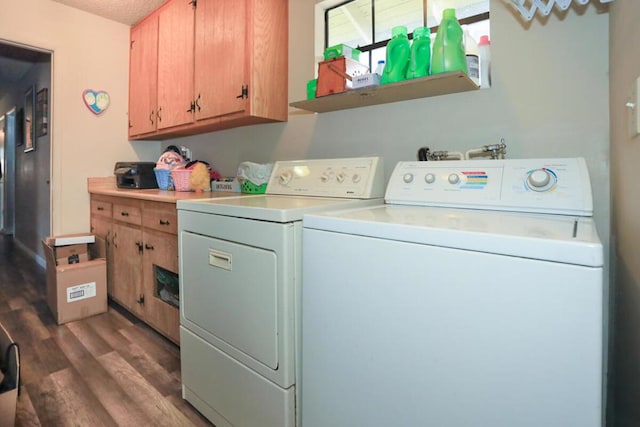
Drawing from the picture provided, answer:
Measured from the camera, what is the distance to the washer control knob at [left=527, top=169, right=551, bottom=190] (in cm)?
107

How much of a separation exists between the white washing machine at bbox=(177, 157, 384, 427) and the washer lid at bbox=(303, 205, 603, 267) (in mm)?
195

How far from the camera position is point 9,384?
3.52 ft

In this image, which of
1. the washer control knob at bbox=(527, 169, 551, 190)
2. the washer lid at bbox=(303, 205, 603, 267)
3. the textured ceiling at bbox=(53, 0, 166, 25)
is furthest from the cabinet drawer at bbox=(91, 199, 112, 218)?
the washer control knob at bbox=(527, 169, 551, 190)

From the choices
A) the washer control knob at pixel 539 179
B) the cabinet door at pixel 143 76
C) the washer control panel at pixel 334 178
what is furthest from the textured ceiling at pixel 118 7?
the washer control knob at pixel 539 179

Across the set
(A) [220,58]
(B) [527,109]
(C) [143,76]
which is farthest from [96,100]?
(B) [527,109]

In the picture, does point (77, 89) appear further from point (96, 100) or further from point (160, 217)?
point (160, 217)

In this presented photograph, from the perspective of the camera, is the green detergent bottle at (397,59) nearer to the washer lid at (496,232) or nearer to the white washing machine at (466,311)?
the white washing machine at (466,311)

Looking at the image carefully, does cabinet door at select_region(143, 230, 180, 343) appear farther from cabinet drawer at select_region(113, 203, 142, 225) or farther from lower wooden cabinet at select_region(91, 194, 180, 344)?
cabinet drawer at select_region(113, 203, 142, 225)

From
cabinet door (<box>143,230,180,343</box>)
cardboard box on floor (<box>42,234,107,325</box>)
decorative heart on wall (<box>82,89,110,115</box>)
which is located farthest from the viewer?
decorative heart on wall (<box>82,89,110,115</box>)

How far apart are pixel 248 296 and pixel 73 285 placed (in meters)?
1.86

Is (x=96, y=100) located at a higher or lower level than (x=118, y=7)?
lower

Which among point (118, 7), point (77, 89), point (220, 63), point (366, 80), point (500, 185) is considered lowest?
point (500, 185)

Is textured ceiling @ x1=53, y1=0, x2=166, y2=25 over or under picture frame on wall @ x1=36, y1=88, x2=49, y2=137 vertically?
over

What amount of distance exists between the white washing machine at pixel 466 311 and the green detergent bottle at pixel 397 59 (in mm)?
576
